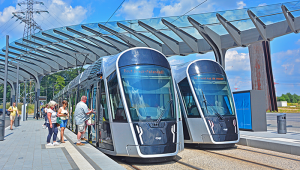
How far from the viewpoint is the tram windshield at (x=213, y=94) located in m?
9.62

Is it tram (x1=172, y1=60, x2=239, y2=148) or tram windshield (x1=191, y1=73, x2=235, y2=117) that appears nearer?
tram (x1=172, y1=60, x2=239, y2=148)

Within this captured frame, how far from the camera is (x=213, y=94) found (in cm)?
988

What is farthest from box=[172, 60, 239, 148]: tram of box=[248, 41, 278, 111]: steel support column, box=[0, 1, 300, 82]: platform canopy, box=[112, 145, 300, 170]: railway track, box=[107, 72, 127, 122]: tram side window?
box=[248, 41, 278, 111]: steel support column

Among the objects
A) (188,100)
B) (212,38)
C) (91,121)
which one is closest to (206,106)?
(188,100)

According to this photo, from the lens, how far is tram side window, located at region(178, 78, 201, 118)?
9.77 meters

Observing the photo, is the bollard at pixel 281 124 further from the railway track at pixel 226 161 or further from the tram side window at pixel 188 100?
the tram side window at pixel 188 100

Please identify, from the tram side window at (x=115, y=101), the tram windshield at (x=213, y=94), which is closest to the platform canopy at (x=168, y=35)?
the tram windshield at (x=213, y=94)

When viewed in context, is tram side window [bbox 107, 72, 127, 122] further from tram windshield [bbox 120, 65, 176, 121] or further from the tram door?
the tram door

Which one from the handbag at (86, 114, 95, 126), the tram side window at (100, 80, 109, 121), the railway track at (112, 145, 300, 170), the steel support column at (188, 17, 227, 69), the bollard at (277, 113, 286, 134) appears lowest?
the railway track at (112, 145, 300, 170)

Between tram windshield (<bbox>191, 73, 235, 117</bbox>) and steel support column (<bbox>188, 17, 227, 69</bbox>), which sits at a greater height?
steel support column (<bbox>188, 17, 227, 69</bbox>)

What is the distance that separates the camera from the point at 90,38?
22.3 metres

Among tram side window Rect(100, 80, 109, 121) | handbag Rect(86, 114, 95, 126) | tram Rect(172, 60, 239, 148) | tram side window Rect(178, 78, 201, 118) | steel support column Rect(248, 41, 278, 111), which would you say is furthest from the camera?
steel support column Rect(248, 41, 278, 111)

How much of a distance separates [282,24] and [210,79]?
7.35m

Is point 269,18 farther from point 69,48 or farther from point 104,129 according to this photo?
point 69,48
